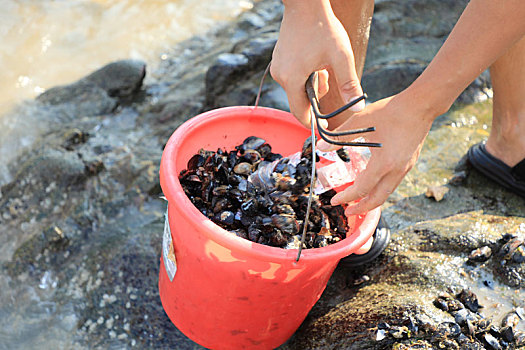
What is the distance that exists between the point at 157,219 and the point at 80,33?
2.90 m

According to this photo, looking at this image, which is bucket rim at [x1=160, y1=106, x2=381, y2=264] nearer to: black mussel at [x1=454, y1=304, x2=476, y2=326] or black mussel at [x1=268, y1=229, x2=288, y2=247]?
black mussel at [x1=268, y1=229, x2=288, y2=247]

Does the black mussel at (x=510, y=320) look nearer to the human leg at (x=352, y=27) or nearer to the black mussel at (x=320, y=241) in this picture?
the black mussel at (x=320, y=241)

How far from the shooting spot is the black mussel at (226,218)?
168 centimetres

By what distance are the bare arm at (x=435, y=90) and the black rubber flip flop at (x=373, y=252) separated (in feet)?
2.02

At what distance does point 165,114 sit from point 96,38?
1.76m

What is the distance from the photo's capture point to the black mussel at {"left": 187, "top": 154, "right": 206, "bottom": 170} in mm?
1932

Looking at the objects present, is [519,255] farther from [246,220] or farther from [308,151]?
[246,220]

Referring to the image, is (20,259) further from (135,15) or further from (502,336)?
(135,15)

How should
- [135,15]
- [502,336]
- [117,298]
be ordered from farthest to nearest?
[135,15], [117,298], [502,336]

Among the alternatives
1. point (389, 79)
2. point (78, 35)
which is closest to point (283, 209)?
point (389, 79)

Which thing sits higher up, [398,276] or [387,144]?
[387,144]

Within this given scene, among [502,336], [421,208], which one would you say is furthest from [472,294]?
[421,208]

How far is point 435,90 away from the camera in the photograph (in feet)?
4.71

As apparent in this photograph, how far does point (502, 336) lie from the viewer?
1652 mm
